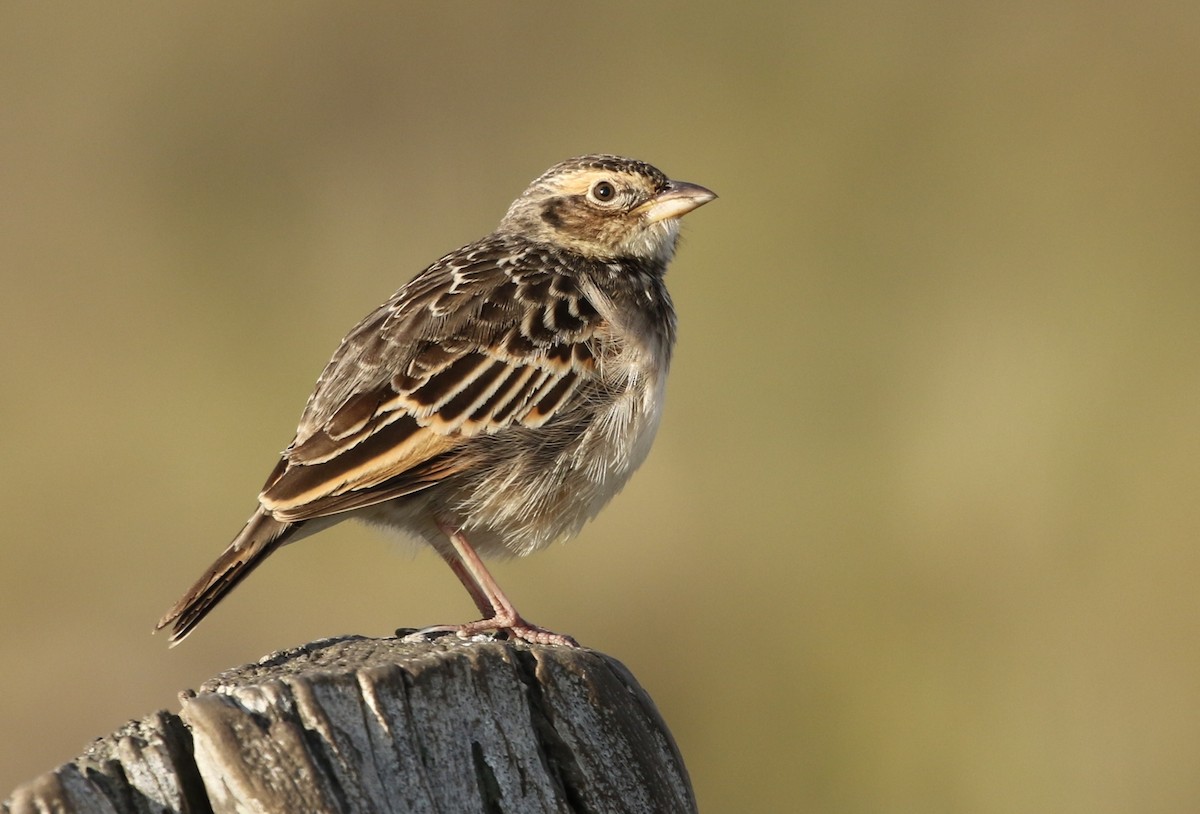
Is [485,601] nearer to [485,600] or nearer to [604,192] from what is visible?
[485,600]

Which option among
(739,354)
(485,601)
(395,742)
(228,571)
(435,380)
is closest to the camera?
(395,742)

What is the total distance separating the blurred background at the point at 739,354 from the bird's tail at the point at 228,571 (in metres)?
5.02

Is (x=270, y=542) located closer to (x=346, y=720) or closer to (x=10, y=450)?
(x=346, y=720)

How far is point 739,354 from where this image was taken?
12891 millimetres

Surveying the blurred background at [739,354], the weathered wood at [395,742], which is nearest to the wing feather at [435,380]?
the weathered wood at [395,742]

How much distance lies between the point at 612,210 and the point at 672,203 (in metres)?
0.28

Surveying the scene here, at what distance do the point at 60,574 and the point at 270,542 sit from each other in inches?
332

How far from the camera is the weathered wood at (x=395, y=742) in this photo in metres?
3.59

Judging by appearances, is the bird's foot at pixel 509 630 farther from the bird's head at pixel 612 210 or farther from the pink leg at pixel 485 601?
the bird's head at pixel 612 210

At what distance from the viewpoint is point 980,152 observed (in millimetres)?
14008

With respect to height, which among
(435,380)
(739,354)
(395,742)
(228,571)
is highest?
(435,380)

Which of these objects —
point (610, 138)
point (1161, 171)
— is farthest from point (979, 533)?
point (610, 138)

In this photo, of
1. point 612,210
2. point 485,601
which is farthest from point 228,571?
point 612,210

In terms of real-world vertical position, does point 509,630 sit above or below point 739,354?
above
